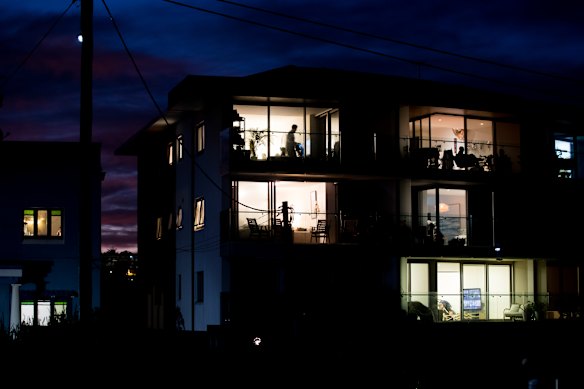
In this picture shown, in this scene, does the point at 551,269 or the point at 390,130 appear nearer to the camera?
the point at 390,130

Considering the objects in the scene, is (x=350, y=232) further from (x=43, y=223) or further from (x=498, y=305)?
(x=43, y=223)

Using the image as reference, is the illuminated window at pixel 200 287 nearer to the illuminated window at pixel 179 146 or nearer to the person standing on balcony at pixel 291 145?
the illuminated window at pixel 179 146

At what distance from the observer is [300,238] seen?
36.2 metres

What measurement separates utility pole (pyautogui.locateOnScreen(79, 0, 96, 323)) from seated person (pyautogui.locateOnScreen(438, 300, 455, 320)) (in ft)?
64.6

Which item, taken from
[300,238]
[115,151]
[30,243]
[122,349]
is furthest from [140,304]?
[122,349]

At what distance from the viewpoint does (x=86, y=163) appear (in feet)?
62.3

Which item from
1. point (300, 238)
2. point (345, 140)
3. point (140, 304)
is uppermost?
point (345, 140)

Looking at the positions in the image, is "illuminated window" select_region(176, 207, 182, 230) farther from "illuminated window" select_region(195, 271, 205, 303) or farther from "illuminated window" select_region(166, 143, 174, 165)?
"illuminated window" select_region(195, 271, 205, 303)

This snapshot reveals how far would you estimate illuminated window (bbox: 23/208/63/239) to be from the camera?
3903cm

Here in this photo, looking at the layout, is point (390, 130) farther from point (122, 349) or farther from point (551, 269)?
point (122, 349)

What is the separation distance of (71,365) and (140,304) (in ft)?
113

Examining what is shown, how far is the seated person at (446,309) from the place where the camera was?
3641 centimetres

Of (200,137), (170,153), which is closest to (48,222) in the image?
(200,137)

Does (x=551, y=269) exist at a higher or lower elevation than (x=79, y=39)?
lower
